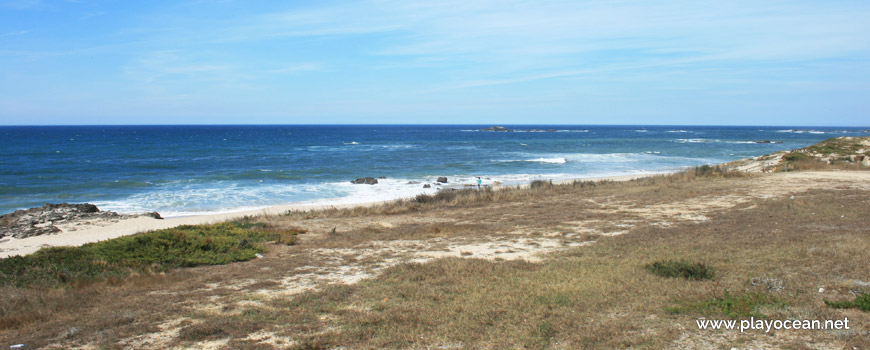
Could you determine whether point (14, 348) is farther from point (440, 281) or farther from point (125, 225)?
point (125, 225)

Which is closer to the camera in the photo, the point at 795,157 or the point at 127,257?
the point at 127,257

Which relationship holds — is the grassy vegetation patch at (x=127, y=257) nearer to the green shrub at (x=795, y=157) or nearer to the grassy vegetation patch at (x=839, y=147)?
the green shrub at (x=795, y=157)

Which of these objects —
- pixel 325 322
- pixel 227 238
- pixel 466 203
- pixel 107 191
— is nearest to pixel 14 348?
pixel 325 322

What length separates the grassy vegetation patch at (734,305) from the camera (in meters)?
6.63

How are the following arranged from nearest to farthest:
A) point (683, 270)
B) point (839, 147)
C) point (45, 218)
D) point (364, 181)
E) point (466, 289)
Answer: point (466, 289) < point (683, 270) < point (45, 218) < point (839, 147) < point (364, 181)

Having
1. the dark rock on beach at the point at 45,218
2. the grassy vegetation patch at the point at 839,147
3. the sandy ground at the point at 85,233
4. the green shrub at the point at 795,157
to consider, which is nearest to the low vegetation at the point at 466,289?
the sandy ground at the point at 85,233

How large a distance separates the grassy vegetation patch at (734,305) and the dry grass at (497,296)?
25 mm

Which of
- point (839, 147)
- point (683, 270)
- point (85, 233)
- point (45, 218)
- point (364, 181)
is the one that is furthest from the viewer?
point (364, 181)

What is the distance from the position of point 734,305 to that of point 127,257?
11.1 metres

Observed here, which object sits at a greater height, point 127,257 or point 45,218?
point 127,257

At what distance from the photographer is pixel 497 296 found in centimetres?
785

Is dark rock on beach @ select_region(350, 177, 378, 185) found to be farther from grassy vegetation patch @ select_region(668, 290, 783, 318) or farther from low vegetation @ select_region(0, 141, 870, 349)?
grassy vegetation patch @ select_region(668, 290, 783, 318)

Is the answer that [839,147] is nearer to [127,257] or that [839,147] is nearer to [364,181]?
[364,181]

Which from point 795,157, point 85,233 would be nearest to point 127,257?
point 85,233
